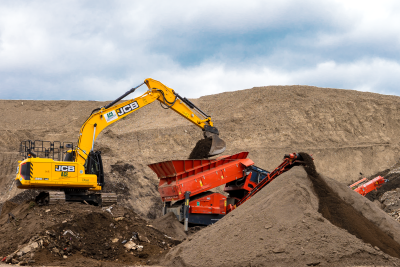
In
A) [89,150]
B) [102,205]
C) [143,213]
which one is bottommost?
[143,213]

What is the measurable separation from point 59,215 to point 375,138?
23032 mm

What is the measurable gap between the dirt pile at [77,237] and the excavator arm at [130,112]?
1.69 m

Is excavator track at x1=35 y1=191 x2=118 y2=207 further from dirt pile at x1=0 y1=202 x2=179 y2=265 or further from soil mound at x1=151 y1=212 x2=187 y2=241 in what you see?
soil mound at x1=151 y1=212 x2=187 y2=241

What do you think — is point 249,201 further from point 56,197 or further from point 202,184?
point 56,197

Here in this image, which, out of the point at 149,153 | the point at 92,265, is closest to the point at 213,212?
the point at 92,265

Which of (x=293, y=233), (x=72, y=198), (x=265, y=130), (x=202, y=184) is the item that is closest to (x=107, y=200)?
(x=72, y=198)

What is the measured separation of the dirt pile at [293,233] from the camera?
609cm

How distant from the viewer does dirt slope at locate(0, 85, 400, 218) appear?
947 inches

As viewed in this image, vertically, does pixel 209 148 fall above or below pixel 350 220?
above

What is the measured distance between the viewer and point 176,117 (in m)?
29.5

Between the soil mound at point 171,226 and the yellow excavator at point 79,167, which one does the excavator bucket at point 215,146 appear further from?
the soil mound at point 171,226

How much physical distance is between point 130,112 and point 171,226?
3.37 metres

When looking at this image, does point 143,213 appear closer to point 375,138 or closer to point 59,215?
point 59,215

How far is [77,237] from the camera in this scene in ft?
28.5
